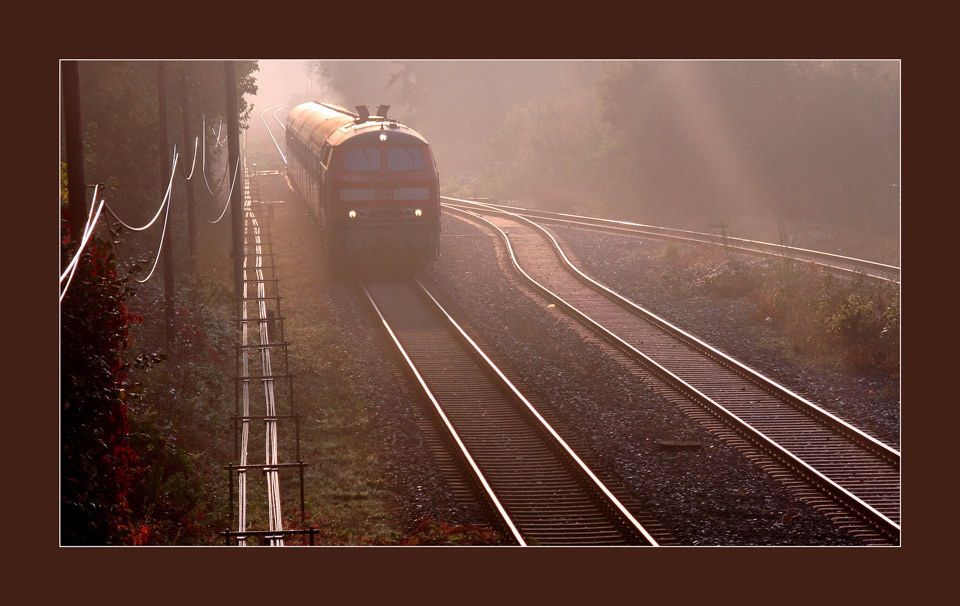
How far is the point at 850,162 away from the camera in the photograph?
35.7 m

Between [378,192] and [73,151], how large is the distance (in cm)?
1155

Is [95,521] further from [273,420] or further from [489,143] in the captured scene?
[489,143]

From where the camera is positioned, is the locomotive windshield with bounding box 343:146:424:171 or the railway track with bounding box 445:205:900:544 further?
the locomotive windshield with bounding box 343:146:424:171

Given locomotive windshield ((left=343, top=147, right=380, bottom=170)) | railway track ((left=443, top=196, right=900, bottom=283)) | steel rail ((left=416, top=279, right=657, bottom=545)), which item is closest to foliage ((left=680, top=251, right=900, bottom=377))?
railway track ((left=443, top=196, right=900, bottom=283))

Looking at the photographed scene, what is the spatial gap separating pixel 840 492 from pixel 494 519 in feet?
12.5

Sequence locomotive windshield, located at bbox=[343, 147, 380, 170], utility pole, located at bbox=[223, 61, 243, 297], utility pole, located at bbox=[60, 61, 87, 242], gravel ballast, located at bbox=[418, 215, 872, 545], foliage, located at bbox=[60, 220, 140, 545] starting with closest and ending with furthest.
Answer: foliage, located at bbox=[60, 220, 140, 545], utility pole, located at bbox=[60, 61, 87, 242], gravel ballast, located at bbox=[418, 215, 872, 545], utility pole, located at bbox=[223, 61, 243, 297], locomotive windshield, located at bbox=[343, 147, 380, 170]

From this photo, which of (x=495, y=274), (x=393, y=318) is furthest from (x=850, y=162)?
(x=393, y=318)

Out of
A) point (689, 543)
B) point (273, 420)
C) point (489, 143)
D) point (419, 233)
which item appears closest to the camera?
point (689, 543)

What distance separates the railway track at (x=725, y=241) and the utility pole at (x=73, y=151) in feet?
49.0

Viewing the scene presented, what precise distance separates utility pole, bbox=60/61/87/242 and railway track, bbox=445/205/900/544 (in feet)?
26.7

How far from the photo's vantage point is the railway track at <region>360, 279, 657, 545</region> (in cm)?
1010

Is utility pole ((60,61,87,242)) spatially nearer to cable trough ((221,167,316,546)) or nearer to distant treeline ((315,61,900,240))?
cable trough ((221,167,316,546))

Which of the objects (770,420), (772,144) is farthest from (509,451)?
(772,144)

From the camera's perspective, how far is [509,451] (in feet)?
39.9
